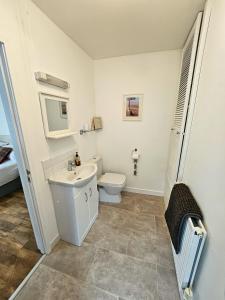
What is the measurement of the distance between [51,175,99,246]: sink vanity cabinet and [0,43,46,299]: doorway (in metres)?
0.23

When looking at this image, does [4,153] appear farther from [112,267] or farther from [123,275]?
[123,275]

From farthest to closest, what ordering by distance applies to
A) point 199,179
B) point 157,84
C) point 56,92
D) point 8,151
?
point 8,151
point 157,84
point 56,92
point 199,179

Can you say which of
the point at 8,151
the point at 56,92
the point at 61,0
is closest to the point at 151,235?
the point at 56,92

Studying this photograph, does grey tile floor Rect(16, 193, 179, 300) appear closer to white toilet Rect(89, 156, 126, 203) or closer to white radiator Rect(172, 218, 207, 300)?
white radiator Rect(172, 218, 207, 300)

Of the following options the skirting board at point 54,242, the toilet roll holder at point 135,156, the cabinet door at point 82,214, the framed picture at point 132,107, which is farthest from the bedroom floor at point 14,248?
the framed picture at point 132,107

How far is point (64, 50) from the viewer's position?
65.5 inches

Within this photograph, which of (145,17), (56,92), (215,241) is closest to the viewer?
A: (215,241)

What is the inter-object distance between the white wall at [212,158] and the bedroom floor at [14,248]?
1.57 metres

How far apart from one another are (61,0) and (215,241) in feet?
7.01

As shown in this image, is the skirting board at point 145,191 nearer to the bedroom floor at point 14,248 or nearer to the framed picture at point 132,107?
the framed picture at point 132,107

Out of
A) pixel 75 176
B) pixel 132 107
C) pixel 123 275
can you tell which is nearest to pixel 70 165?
pixel 75 176

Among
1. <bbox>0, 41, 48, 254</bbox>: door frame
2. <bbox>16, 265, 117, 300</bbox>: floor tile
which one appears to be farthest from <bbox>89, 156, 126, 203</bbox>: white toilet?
<bbox>16, 265, 117, 300</bbox>: floor tile

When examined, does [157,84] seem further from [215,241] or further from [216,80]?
[215,241]

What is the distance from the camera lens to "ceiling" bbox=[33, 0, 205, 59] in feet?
4.03
